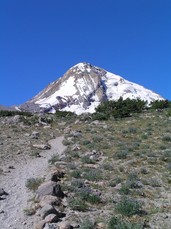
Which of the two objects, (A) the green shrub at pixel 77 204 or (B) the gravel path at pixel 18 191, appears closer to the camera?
(B) the gravel path at pixel 18 191

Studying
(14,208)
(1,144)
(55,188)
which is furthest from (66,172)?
(1,144)

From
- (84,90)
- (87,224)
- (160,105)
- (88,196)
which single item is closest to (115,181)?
(88,196)

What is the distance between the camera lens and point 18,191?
14.4 meters

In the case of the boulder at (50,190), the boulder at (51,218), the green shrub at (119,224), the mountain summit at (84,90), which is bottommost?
the green shrub at (119,224)

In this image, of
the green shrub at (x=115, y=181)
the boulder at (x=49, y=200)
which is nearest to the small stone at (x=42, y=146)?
the green shrub at (x=115, y=181)

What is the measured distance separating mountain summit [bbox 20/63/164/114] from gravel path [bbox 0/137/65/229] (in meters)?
110

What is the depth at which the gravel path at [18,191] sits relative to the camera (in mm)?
11031

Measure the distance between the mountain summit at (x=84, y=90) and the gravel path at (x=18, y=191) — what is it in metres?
110

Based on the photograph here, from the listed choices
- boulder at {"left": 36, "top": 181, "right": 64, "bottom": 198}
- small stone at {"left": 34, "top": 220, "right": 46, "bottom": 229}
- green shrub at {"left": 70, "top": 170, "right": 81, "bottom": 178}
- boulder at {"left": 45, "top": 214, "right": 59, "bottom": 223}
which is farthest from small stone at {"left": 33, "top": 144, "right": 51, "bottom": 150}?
small stone at {"left": 34, "top": 220, "right": 46, "bottom": 229}

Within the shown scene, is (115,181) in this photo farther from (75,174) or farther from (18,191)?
(18,191)

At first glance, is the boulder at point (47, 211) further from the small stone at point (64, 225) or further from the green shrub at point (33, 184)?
the green shrub at point (33, 184)

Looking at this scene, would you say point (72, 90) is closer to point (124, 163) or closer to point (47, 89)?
point (47, 89)

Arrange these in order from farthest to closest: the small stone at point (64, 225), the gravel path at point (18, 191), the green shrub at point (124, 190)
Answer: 1. the green shrub at point (124, 190)
2. the gravel path at point (18, 191)
3. the small stone at point (64, 225)

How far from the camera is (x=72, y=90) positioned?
566 ft
